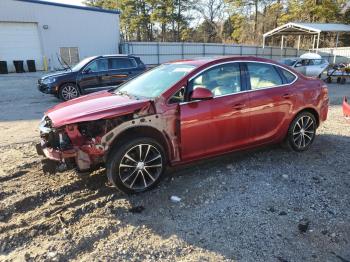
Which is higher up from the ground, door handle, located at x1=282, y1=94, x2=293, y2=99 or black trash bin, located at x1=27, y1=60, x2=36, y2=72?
door handle, located at x1=282, y1=94, x2=293, y2=99

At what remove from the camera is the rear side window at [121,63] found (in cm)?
1201

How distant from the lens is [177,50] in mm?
29266

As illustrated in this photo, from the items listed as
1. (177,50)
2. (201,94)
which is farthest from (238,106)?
(177,50)

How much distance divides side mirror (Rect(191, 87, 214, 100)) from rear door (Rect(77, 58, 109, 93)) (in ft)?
25.8

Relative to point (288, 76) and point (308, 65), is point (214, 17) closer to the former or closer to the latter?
point (308, 65)

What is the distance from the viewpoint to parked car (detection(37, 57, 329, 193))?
402 cm

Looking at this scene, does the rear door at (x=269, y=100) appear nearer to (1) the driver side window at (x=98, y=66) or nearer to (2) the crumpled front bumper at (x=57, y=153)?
(2) the crumpled front bumper at (x=57, y=153)

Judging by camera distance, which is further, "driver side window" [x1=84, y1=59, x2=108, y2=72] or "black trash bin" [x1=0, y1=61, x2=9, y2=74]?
"black trash bin" [x1=0, y1=61, x2=9, y2=74]

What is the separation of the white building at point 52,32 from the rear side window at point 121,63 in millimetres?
15428

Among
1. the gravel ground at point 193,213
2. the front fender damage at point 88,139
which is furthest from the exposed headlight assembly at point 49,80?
the front fender damage at point 88,139

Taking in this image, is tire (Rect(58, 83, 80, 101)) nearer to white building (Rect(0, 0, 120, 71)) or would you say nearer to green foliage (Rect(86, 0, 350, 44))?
white building (Rect(0, 0, 120, 71))

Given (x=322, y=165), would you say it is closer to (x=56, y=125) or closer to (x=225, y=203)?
(x=225, y=203)

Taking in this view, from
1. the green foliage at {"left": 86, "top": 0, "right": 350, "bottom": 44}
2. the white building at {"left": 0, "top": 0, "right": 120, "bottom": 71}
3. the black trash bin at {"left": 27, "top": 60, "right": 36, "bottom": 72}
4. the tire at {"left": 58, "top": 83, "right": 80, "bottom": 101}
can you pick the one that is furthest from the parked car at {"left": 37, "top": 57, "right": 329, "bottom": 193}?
the green foliage at {"left": 86, "top": 0, "right": 350, "bottom": 44}

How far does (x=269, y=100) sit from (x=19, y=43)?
2409cm
